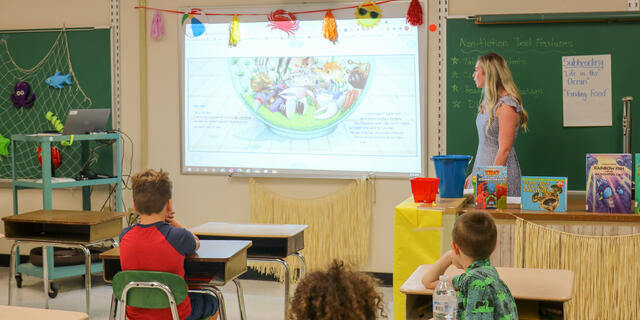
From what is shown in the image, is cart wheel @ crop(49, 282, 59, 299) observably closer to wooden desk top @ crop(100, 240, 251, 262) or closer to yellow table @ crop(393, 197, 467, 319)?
wooden desk top @ crop(100, 240, 251, 262)

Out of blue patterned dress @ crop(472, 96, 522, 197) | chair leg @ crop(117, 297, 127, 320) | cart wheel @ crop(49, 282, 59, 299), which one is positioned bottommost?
cart wheel @ crop(49, 282, 59, 299)

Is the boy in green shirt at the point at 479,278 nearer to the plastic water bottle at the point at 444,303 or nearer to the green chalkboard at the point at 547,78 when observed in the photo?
the plastic water bottle at the point at 444,303

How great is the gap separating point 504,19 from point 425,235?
2001 mm

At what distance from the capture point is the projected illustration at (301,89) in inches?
197

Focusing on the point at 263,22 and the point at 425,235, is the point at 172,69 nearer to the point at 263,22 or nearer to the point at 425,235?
the point at 263,22

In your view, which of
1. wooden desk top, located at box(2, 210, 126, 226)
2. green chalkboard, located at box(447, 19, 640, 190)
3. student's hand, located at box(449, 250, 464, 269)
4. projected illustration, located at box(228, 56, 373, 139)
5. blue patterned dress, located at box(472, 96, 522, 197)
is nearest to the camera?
student's hand, located at box(449, 250, 464, 269)

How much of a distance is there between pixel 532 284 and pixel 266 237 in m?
1.45

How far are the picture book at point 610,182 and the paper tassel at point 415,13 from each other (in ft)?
6.31

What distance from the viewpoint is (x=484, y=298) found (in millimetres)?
2041

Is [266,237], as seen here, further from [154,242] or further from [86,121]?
[86,121]

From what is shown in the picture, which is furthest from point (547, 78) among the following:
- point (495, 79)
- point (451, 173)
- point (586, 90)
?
point (451, 173)

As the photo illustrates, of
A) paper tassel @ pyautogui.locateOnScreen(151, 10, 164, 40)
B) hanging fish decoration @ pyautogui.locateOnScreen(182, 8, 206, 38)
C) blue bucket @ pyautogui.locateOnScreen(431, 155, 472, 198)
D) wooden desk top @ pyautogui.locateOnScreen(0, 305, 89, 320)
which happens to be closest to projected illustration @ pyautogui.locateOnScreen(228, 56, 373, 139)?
hanging fish decoration @ pyautogui.locateOnScreen(182, 8, 206, 38)

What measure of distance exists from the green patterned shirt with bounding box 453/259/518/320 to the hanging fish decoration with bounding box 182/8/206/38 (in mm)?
3709

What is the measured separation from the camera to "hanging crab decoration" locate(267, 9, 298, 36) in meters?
5.08
